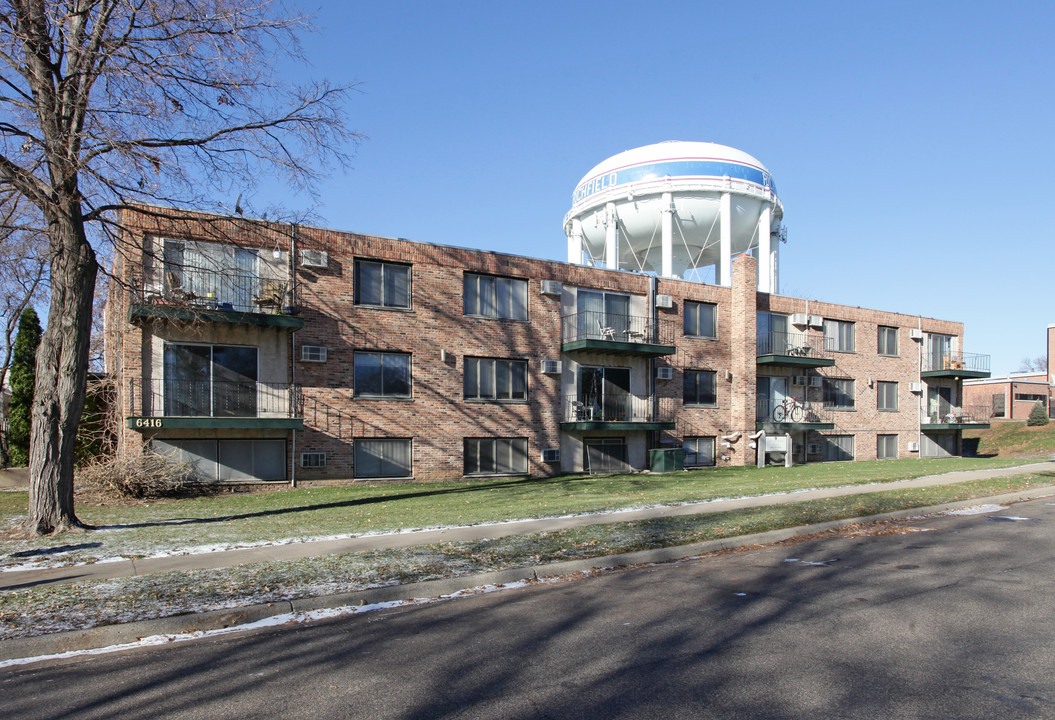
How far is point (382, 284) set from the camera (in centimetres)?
2245

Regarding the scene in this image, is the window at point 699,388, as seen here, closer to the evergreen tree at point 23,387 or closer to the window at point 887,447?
the window at point 887,447

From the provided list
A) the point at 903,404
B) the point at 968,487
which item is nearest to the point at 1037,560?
the point at 968,487

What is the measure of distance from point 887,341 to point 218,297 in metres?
30.0

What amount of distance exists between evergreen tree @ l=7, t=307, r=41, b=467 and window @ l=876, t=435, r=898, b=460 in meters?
34.9

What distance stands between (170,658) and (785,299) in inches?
1186

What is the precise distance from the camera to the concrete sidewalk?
8.45 meters

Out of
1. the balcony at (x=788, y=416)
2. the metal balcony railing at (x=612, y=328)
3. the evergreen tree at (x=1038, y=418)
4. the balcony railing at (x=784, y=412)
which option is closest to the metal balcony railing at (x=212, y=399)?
the metal balcony railing at (x=612, y=328)

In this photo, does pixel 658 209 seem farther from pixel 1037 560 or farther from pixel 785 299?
pixel 1037 560

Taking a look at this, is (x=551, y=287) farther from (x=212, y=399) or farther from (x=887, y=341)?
(x=887, y=341)

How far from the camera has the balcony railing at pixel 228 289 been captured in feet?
62.8

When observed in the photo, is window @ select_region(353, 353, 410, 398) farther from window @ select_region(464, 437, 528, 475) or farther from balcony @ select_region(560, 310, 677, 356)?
balcony @ select_region(560, 310, 677, 356)

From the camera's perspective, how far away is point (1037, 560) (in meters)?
8.62

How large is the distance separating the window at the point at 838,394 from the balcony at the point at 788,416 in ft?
2.98

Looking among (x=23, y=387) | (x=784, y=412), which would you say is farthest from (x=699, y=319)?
(x=23, y=387)
